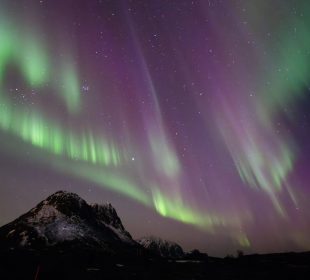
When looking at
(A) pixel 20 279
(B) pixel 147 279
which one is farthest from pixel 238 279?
(A) pixel 20 279

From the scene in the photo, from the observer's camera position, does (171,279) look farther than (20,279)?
Yes

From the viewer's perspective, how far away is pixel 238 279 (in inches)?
2618

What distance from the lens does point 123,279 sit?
67.6 m

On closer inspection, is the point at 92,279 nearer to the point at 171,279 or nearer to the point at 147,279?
the point at 147,279

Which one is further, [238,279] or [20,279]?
[238,279]

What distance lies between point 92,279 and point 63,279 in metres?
6.39

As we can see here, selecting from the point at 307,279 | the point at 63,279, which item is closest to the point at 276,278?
the point at 307,279

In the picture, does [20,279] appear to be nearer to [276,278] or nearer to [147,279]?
[147,279]

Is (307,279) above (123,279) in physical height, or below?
below

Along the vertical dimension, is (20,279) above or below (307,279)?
above

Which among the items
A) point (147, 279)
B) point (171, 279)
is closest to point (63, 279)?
point (147, 279)

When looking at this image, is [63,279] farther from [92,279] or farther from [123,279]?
[123,279]

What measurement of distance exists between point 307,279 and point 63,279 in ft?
159

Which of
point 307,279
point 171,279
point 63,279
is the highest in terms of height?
point 63,279
